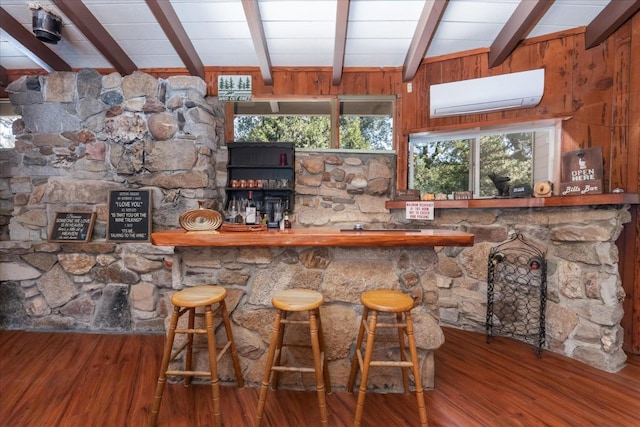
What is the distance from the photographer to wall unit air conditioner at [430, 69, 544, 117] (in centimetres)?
245

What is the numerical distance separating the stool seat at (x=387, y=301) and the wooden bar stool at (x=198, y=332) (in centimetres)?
81

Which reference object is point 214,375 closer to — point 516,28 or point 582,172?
point 582,172

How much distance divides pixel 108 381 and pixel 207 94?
8.77ft

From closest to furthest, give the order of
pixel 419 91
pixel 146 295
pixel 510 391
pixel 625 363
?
pixel 510 391
pixel 625 363
pixel 146 295
pixel 419 91

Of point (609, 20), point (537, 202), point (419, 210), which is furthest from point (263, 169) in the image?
point (609, 20)

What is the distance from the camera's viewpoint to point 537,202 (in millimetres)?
2229

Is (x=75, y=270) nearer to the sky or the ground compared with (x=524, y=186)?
nearer to the ground

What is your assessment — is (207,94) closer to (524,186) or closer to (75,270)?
Result: (75,270)

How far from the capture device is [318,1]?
2.16 metres

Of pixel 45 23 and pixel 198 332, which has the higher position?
pixel 45 23

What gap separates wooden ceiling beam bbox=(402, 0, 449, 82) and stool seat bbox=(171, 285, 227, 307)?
248cm

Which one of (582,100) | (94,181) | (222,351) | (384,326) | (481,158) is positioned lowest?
(222,351)

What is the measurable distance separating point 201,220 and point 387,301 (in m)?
1.31

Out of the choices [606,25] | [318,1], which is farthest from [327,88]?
[606,25]
